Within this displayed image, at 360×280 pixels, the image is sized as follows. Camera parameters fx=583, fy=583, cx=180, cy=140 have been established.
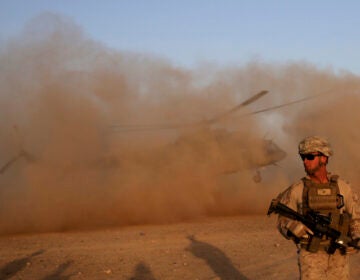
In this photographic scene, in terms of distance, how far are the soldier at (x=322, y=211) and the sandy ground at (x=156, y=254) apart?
409 cm

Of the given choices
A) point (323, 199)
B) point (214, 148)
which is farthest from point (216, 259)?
point (214, 148)

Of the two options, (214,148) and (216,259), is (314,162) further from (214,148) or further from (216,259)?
(214,148)

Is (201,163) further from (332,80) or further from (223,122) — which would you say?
(332,80)

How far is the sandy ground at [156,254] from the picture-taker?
9117 mm

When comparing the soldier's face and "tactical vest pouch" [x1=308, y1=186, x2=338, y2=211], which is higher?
the soldier's face

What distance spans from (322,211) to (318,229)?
0.55 ft

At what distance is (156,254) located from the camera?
1090cm

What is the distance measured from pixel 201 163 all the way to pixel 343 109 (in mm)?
5777

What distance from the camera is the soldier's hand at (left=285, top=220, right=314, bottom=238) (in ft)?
14.5

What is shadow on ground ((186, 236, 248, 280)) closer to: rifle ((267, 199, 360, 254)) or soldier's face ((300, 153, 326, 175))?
rifle ((267, 199, 360, 254))

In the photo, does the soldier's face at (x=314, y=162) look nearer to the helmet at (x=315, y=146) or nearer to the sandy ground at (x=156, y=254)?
the helmet at (x=315, y=146)

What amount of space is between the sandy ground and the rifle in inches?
166

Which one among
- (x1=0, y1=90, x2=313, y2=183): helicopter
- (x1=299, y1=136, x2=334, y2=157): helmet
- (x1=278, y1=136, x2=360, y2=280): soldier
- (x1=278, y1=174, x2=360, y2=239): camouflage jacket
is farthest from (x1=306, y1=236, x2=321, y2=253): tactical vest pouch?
(x1=0, y1=90, x2=313, y2=183): helicopter

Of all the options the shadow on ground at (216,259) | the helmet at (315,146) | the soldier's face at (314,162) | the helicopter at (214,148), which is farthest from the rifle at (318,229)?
the helicopter at (214,148)
